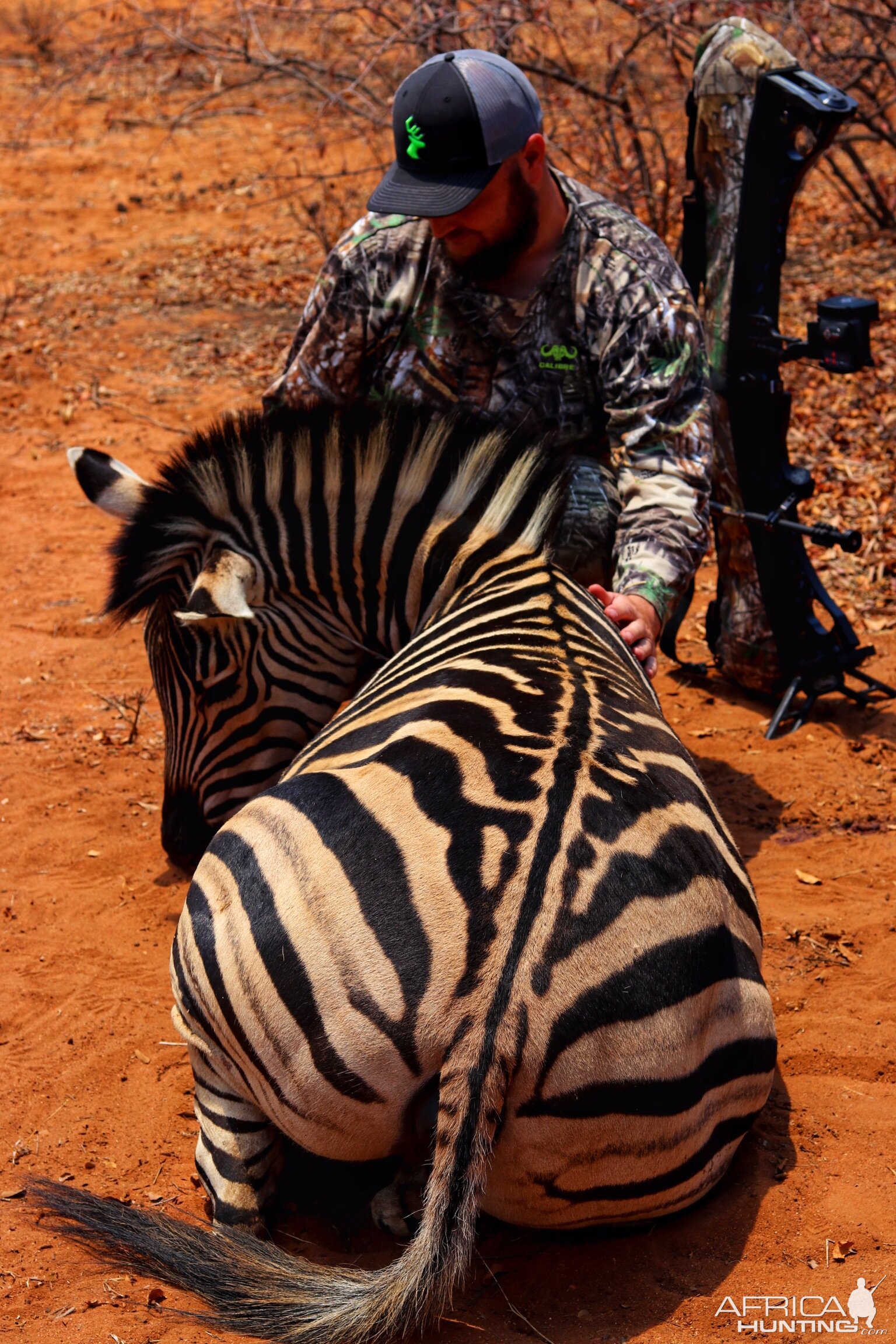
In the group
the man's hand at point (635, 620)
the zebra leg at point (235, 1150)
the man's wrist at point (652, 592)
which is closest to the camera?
the zebra leg at point (235, 1150)

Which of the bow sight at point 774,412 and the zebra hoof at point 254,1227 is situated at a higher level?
the bow sight at point 774,412

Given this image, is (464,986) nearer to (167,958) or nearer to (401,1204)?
(401,1204)

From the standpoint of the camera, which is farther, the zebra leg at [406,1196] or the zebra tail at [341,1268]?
the zebra leg at [406,1196]

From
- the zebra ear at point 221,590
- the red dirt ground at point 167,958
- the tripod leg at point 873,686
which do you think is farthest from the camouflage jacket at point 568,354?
the tripod leg at point 873,686

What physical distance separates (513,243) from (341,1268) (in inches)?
111

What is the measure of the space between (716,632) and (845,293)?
4.63 meters

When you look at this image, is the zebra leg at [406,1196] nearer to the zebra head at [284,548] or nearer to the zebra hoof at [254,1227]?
the zebra hoof at [254,1227]

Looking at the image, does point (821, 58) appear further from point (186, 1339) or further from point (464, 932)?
point (186, 1339)

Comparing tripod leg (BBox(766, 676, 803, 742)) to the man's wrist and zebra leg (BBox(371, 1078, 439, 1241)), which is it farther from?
zebra leg (BBox(371, 1078, 439, 1241))

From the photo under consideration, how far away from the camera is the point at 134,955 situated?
11.9 feet

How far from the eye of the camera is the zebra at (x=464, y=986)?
209 cm

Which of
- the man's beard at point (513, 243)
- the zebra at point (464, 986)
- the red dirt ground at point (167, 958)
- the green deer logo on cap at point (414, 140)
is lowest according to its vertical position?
the red dirt ground at point (167, 958)

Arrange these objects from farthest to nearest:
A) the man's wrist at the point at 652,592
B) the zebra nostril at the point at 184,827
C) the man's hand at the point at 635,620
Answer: the zebra nostril at the point at 184,827, the man's wrist at the point at 652,592, the man's hand at the point at 635,620

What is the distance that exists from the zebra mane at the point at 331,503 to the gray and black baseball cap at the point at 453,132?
1.88 ft
